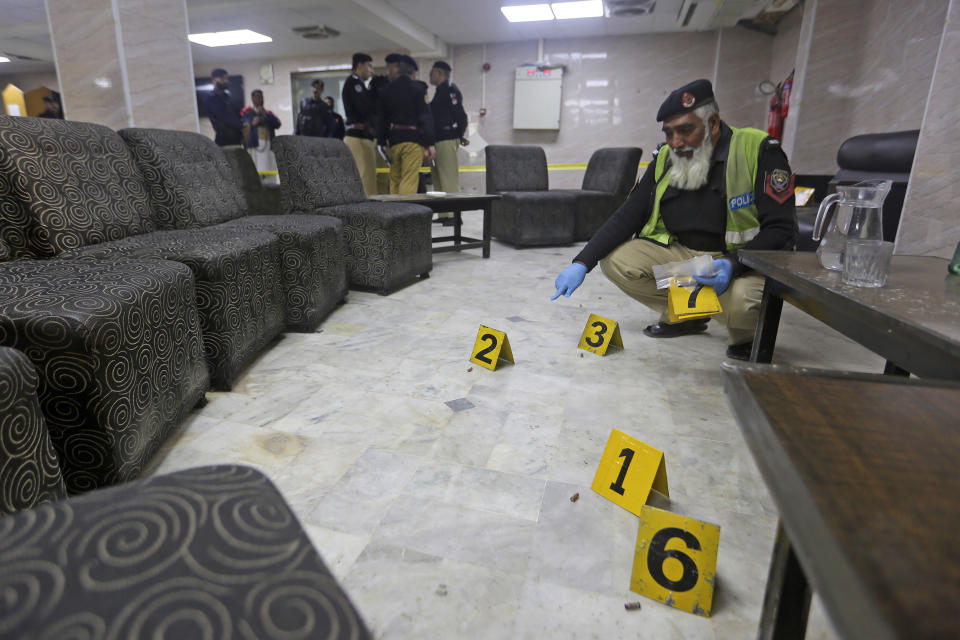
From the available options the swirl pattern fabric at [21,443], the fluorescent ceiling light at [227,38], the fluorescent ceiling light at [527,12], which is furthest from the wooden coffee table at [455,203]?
the fluorescent ceiling light at [227,38]

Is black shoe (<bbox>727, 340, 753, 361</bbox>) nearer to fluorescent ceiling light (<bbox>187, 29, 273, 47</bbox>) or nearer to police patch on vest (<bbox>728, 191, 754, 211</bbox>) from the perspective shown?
police patch on vest (<bbox>728, 191, 754, 211</bbox>)

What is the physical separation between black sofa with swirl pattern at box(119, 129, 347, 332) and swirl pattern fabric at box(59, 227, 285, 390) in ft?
0.50

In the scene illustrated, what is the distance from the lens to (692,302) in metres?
1.70

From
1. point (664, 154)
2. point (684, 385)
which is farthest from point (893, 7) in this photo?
point (684, 385)

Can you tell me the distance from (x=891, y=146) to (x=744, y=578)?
3.10 m

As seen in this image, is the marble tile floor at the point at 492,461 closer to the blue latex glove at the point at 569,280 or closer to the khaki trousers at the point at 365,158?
the blue latex glove at the point at 569,280

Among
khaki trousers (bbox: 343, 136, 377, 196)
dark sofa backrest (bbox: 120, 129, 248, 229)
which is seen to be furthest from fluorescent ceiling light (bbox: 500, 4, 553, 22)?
dark sofa backrest (bbox: 120, 129, 248, 229)

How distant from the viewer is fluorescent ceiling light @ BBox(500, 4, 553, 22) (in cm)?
618

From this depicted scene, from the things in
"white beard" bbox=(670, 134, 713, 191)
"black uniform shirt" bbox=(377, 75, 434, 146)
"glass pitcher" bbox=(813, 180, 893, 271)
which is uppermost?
"black uniform shirt" bbox=(377, 75, 434, 146)

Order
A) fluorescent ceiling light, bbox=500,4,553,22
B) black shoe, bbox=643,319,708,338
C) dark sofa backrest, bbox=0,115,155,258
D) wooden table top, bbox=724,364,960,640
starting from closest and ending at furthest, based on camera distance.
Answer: wooden table top, bbox=724,364,960,640, dark sofa backrest, bbox=0,115,155,258, black shoe, bbox=643,319,708,338, fluorescent ceiling light, bbox=500,4,553,22

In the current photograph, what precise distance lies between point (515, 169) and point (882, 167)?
264 cm

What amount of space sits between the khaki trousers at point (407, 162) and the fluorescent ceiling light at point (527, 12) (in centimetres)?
279

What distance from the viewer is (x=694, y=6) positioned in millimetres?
5973

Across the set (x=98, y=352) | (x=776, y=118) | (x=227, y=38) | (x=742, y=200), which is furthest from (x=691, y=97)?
(x=227, y=38)
